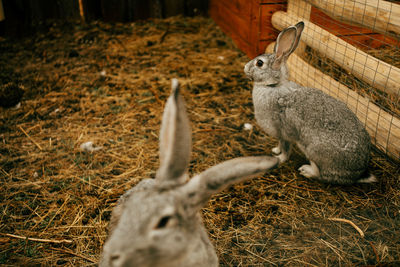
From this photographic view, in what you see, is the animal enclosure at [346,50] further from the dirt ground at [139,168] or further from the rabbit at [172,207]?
the rabbit at [172,207]

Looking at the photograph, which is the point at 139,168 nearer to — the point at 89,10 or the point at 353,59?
the point at 353,59

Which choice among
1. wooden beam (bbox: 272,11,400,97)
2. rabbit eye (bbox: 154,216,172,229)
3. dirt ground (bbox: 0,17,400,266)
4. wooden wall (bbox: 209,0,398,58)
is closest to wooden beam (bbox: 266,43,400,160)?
dirt ground (bbox: 0,17,400,266)

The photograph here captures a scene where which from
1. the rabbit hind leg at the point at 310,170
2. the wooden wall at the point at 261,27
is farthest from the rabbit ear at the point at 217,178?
the wooden wall at the point at 261,27

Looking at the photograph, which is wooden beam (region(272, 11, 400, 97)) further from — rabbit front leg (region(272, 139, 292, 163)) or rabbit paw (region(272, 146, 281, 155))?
rabbit paw (region(272, 146, 281, 155))

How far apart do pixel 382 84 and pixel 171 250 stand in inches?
109

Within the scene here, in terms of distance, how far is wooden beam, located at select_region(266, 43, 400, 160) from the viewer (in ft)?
11.2

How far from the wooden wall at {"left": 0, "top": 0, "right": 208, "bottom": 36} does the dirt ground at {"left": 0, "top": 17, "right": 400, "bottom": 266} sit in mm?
830

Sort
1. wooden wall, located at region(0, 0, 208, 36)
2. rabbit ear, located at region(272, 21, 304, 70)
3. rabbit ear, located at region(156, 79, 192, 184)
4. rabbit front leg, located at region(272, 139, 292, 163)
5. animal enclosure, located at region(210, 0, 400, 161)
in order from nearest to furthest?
rabbit ear, located at region(156, 79, 192, 184) < rabbit ear, located at region(272, 21, 304, 70) < animal enclosure, located at region(210, 0, 400, 161) < rabbit front leg, located at region(272, 139, 292, 163) < wooden wall, located at region(0, 0, 208, 36)

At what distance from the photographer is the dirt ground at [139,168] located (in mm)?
2750

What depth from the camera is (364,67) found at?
363cm

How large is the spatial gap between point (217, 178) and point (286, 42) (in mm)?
2078

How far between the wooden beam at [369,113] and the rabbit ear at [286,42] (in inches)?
44.0

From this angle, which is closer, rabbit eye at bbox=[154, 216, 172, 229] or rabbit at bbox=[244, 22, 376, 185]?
rabbit eye at bbox=[154, 216, 172, 229]

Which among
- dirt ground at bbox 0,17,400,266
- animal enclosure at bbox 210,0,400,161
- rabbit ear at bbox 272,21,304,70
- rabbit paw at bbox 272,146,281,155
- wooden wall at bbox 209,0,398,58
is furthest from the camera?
wooden wall at bbox 209,0,398,58
